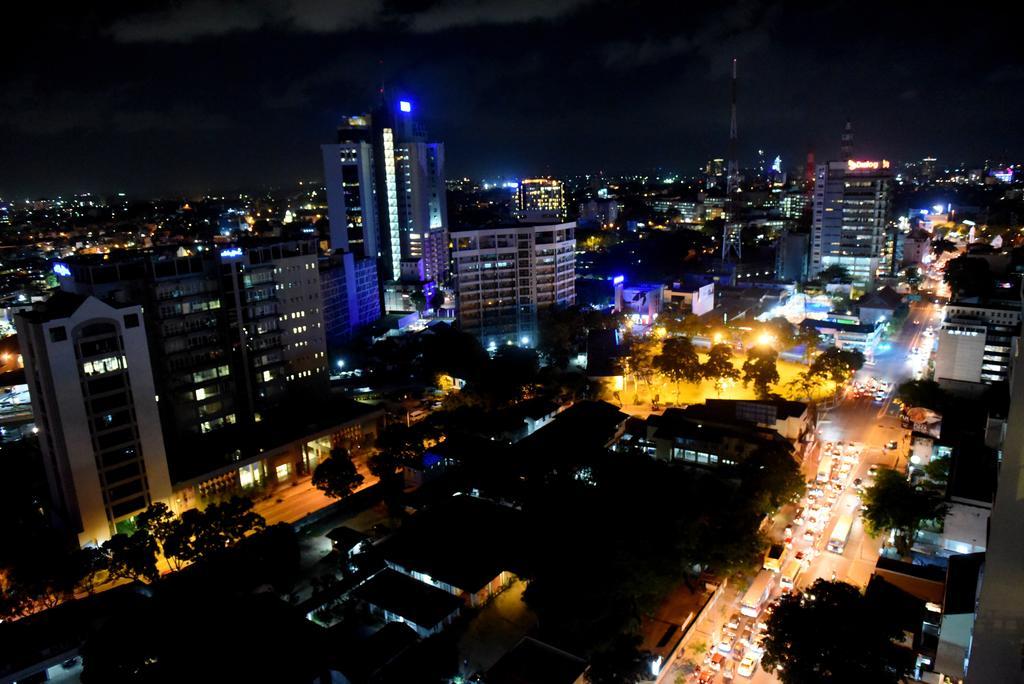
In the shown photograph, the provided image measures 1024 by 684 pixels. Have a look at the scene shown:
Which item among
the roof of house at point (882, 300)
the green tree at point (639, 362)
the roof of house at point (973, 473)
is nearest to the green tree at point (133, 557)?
the roof of house at point (973, 473)

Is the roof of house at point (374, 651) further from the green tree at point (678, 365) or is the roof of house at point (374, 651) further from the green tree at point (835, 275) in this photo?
the green tree at point (835, 275)

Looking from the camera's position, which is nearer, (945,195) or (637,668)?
(637,668)

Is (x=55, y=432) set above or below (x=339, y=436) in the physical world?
above

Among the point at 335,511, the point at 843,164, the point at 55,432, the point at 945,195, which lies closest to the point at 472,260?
the point at 335,511

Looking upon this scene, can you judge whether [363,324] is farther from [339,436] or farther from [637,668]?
[637,668]

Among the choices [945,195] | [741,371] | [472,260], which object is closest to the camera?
[741,371]

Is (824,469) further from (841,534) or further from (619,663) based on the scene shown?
(619,663)

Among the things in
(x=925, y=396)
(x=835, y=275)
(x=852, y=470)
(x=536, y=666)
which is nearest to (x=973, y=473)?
(x=852, y=470)
